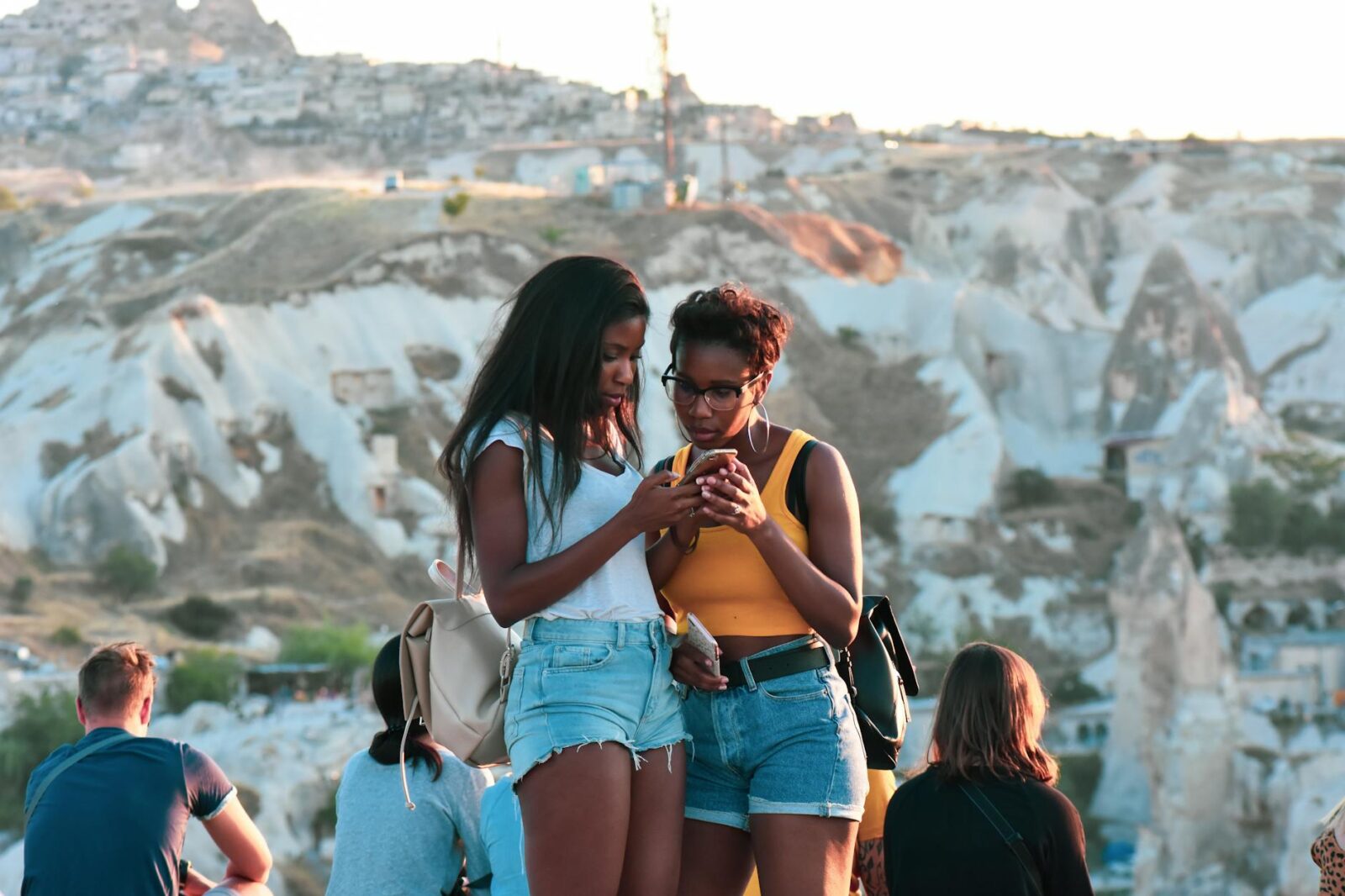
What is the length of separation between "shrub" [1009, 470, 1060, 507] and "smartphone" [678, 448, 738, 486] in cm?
3735

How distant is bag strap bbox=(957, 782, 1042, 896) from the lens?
3.35 metres

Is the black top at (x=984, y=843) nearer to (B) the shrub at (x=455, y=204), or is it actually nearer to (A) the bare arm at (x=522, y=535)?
(A) the bare arm at (x=522, y=535)

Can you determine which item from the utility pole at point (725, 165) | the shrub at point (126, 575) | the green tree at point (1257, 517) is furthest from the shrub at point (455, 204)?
the green tree at point (1257, 517)

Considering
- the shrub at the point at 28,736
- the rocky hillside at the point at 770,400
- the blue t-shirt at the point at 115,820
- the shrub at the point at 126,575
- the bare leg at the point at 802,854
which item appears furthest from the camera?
the rocky hillside at the point at 770,400

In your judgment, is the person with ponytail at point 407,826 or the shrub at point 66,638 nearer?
the person with ponytail at point 407,826

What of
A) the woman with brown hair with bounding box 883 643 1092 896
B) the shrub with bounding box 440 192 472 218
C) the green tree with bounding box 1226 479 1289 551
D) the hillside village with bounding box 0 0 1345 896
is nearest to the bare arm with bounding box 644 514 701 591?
the woman with brown hair with bounding box 883 643 1092 896

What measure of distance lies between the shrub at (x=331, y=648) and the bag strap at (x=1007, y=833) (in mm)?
24809

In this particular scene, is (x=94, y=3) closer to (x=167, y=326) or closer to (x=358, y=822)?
(x=167, y=326)

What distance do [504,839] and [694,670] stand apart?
31.7 inches

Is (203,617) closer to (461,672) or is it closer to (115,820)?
(115,820)

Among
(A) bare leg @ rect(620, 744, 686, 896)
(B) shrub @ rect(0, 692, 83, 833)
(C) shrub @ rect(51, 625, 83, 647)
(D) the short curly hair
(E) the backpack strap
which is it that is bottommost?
(B) shrub @ rect(0, 692, 83, 833)

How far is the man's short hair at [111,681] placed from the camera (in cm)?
376

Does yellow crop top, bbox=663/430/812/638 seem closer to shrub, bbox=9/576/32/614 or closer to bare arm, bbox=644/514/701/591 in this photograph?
bare arm, bbox=644/514/701/591

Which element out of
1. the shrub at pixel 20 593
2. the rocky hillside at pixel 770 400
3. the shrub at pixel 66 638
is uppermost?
the rocky hillside at pixel 770 400
